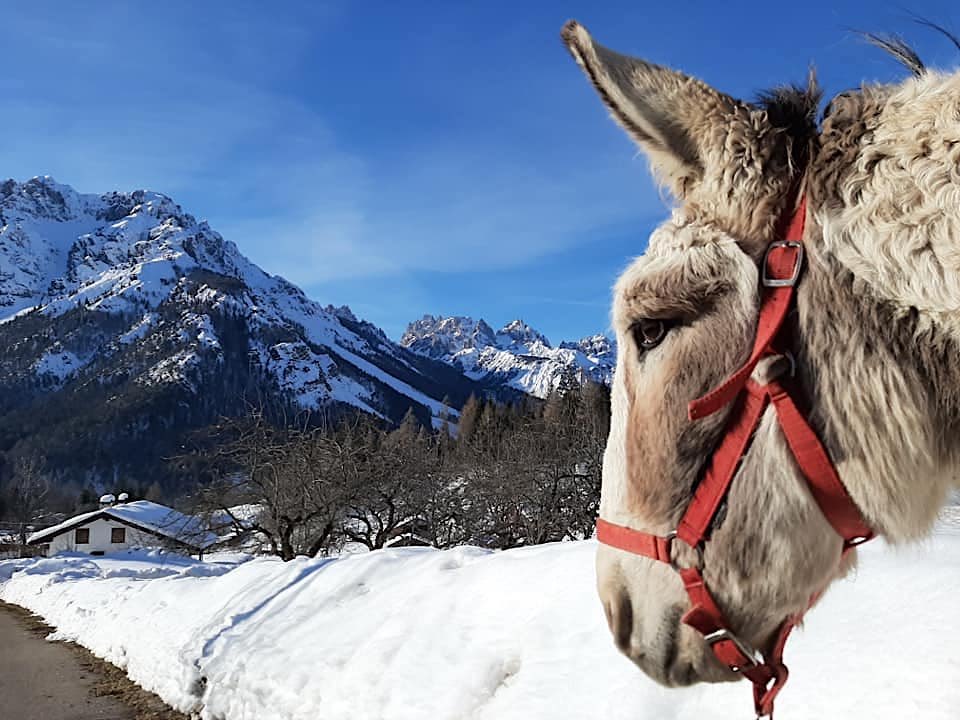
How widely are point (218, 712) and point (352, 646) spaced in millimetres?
1584

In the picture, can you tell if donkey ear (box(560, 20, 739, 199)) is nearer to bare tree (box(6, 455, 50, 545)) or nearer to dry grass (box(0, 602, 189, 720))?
dry grass (box(0, 602, 189, 720))

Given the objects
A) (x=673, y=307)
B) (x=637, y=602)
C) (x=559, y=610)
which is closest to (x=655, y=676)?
(x=637, y=602)

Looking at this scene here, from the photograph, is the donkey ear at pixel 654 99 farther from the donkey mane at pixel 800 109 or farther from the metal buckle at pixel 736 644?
the metal buckle at pixel 736 644

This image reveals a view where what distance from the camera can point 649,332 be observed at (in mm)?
1602

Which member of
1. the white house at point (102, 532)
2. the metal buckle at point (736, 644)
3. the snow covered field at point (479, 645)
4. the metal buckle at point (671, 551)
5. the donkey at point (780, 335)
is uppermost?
the donkey at point (780, 335)

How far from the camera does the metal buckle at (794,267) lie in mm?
1449

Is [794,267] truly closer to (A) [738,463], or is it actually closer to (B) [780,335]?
(B) [780,335]

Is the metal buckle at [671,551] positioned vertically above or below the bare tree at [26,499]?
above

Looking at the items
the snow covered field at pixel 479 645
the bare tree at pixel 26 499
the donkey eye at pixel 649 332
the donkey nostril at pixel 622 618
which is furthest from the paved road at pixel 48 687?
the bare tree at pixel 26 499

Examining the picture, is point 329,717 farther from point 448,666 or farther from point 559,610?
point 559,610

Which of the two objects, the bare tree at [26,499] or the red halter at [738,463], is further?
the bare tree at [26,499]

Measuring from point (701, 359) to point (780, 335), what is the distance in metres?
0.16

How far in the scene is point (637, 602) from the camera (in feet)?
5.23

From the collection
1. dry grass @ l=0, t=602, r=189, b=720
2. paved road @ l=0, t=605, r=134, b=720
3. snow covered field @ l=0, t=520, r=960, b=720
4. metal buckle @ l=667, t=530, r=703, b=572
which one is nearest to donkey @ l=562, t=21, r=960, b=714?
metal buckle @ l=667, t=530, r=703, b=572
